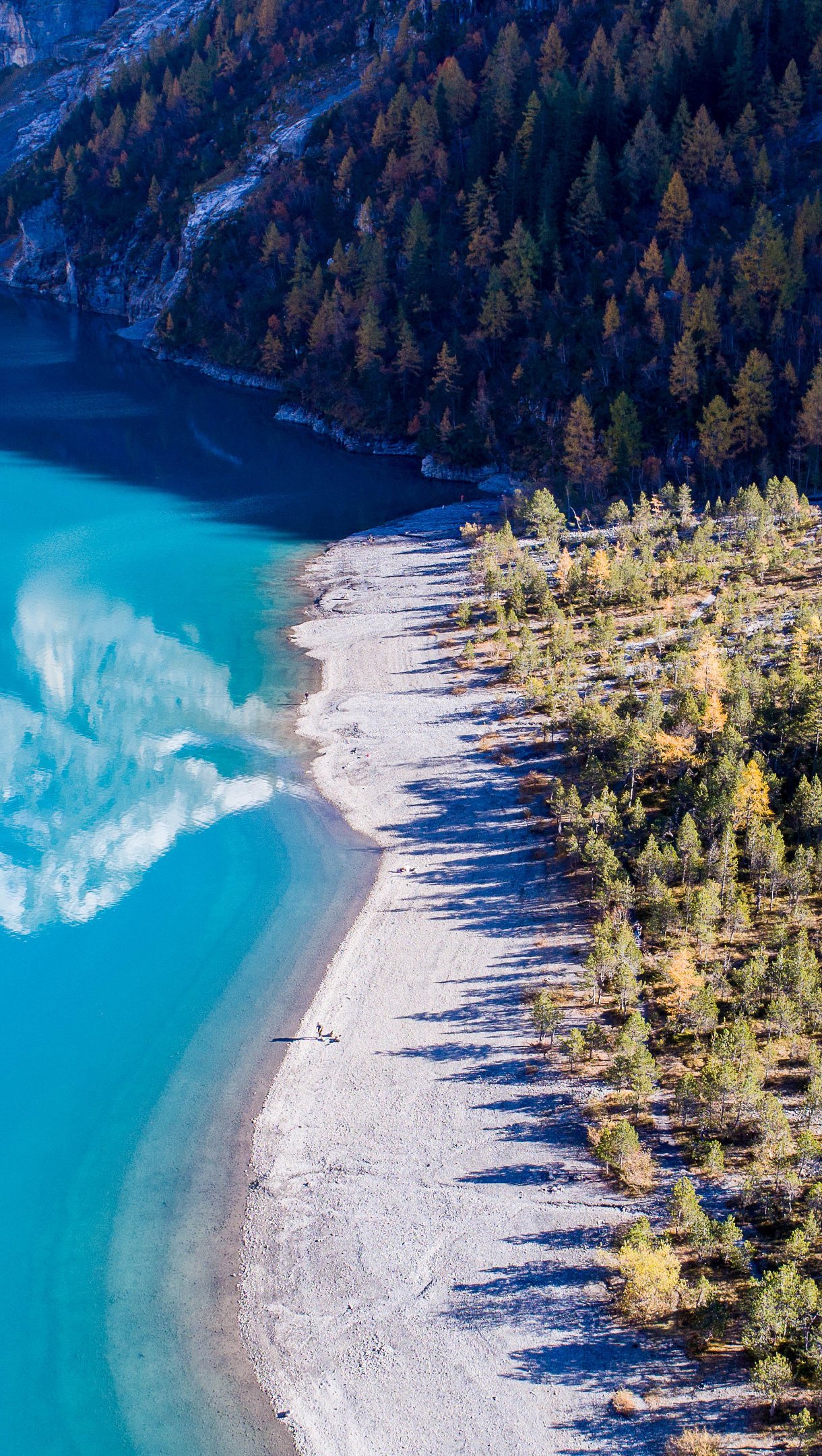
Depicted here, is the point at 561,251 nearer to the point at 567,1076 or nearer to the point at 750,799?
the point at 750,799

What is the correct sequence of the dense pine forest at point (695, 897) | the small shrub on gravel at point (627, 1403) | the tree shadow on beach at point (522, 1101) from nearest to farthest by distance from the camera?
1. the small shrub on gravel at point (627, 1403)
2. the tree shadow on beach at point (522, 1101)
3. the dense pine forest at point (695, 897)

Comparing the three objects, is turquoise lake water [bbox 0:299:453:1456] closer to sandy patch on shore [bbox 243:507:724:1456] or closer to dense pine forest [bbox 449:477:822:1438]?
sandy patch on shore [bbox 243:507:724:1456]

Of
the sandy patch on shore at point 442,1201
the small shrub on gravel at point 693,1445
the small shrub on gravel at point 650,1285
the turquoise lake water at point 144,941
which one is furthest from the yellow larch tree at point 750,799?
the small shrub on gravel at point 693,1445

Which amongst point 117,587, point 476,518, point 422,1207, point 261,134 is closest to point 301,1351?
point 422,1207

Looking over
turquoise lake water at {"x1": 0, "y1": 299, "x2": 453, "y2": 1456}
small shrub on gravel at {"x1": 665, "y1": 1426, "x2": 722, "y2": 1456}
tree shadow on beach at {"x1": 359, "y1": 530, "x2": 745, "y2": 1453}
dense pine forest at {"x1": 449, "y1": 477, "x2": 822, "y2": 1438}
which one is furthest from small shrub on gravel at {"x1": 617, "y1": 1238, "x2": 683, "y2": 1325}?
turquoise lake water at {"x1": 0, "y1": 299, "x2": 453, "y2": 1456}

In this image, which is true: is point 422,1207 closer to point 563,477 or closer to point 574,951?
point 574,951

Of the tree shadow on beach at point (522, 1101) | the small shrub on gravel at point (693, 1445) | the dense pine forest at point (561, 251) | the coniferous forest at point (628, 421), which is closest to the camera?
the small shrub on gravel at point (693, 1445)

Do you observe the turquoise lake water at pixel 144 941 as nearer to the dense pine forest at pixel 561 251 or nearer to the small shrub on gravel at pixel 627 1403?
the small shrub on gravel at pixel 627 1403

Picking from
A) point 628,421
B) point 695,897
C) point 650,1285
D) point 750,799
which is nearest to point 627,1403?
point 650,1285
